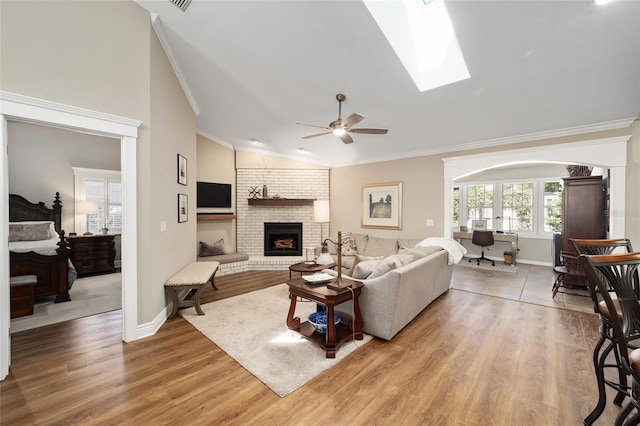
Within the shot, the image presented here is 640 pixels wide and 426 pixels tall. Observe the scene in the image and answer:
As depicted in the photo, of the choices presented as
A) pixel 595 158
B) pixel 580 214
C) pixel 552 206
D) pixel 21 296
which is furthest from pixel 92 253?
pixel 552 206

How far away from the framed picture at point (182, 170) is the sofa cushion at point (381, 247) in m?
3.74

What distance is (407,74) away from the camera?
307 centimetres

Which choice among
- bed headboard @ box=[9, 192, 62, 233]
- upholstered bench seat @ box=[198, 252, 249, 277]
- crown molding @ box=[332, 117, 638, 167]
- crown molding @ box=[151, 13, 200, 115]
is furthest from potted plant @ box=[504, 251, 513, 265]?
bed headboard @ box=[9, 192, 62, 233]

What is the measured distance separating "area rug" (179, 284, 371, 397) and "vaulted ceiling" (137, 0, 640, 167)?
10.3 ft

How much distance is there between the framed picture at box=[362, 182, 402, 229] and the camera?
5368 mm

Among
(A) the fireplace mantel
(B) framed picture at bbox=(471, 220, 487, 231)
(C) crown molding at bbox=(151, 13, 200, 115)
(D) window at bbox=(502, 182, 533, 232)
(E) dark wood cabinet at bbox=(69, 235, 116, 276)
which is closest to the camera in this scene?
(C) crown molding at bbox=(151, 13, 200, 115)

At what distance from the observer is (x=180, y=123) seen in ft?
11.7

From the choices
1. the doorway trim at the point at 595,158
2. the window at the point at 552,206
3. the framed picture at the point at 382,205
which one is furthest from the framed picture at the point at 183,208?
the window at the point at 552,206

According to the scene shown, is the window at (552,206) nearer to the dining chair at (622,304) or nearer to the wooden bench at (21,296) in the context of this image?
the dining chair at (622,304)

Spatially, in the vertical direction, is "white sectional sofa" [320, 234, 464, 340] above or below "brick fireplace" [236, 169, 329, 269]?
below

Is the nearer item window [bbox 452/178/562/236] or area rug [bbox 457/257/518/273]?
area rug [bbox 457/257/518/273]

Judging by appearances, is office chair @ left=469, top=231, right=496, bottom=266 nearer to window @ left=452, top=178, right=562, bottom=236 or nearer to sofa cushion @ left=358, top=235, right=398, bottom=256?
window @ left=452, top=178, right=562, bottom=236

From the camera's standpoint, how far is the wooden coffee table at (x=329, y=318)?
229 cm

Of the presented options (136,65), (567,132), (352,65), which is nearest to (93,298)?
(136,65)
